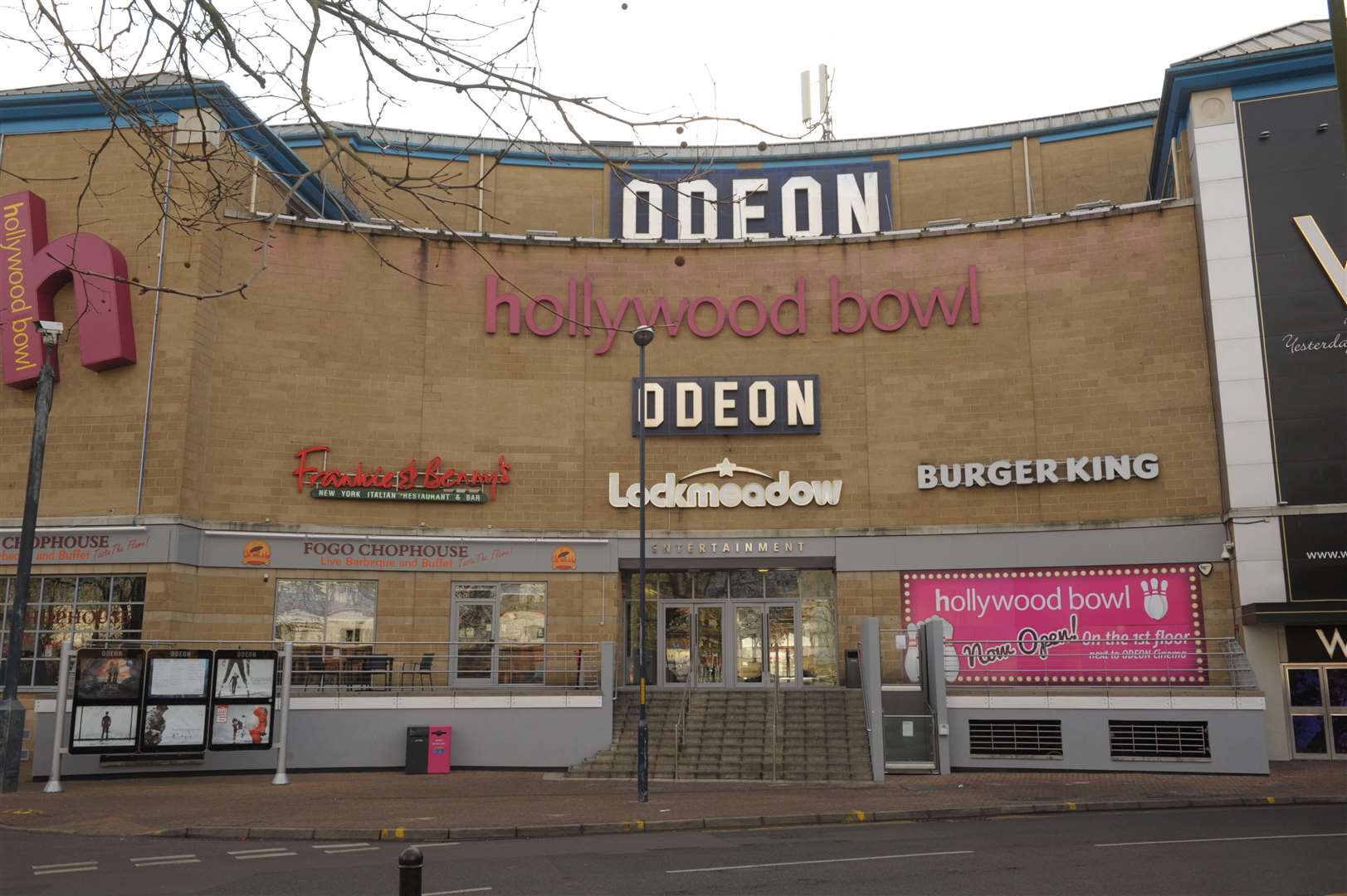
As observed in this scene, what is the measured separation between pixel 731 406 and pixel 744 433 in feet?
2.65

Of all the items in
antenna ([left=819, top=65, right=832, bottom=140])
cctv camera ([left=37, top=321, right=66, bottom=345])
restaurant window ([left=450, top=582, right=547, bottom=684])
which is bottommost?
restaurant window ([left=450, top=582, right=547, bottom=684])

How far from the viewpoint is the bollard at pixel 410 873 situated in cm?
579

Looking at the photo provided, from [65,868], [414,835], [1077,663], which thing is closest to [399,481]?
[414,835]

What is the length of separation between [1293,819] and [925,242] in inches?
686

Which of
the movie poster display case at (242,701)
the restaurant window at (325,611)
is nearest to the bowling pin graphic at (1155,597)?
the restaurant window at (325,611)

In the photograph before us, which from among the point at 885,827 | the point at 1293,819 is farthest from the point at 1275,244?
the point at 885,827

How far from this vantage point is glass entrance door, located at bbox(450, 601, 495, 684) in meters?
28.2

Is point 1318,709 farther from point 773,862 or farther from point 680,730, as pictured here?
point 773,862

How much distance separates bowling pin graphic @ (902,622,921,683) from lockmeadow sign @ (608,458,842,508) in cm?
442

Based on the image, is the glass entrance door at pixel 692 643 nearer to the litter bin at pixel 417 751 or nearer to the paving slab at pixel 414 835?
the litter bin at pixel 417 751

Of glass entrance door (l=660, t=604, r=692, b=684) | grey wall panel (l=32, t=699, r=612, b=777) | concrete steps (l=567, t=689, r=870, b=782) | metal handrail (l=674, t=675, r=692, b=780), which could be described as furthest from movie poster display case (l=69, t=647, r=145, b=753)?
glass entrance door (l=660, t=604, r=692, b=684)

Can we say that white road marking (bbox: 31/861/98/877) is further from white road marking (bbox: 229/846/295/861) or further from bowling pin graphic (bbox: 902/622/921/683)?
bowling pin graphic (bbox: 902/622/921/683)

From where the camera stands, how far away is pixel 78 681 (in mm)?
21188

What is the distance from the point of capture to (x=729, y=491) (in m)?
29.3
